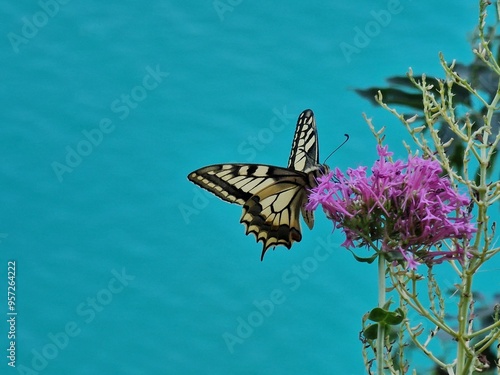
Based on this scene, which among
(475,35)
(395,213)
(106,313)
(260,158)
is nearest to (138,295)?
(106,313)

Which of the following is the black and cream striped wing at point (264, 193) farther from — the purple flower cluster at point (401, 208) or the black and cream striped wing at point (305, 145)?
the purple flower cluster at point (401, 208)

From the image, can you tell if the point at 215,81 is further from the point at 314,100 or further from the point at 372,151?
the point at 372,151

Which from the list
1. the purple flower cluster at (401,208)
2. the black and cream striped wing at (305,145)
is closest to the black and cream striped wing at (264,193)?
the black and cream striped wing at (305,145)

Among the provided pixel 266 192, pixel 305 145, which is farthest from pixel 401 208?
pixel 305 145

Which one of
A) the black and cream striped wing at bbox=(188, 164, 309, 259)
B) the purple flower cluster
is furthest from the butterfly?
the purple flower cluster

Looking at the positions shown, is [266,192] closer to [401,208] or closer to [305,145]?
[305,145]

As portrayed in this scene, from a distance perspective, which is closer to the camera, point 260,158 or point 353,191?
point 353,191

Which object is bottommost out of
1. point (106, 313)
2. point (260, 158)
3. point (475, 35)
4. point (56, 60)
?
point (106, 313)

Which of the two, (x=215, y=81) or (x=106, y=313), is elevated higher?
(x=215, y=81)

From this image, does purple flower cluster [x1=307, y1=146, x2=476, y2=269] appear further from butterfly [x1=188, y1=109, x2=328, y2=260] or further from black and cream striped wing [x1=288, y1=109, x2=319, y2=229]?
black and cream striped wing [x1=288, y1=109, x2=319, y2=229]
